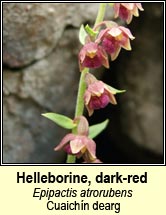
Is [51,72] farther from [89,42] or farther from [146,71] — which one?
[146,71]

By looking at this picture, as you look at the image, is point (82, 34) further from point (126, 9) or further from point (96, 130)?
point (96, 130)

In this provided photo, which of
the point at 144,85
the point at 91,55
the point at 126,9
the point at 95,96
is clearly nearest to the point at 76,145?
the point at 95,96

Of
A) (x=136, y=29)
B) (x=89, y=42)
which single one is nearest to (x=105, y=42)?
(x=89, y=42)

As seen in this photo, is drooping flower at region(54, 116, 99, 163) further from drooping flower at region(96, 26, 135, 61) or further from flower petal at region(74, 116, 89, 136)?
drooping flower at region(96, 26, 135, 61)

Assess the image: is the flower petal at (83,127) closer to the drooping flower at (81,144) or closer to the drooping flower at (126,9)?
the drooping flower at (81,144)

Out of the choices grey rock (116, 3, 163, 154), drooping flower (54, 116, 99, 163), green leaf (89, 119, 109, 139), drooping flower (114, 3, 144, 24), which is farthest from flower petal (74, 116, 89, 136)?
grey rock (116, 3, 163, 154)

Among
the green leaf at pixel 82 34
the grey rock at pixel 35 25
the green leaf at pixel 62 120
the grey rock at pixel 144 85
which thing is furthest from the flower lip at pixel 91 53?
the grey rock at pixel 144 85
